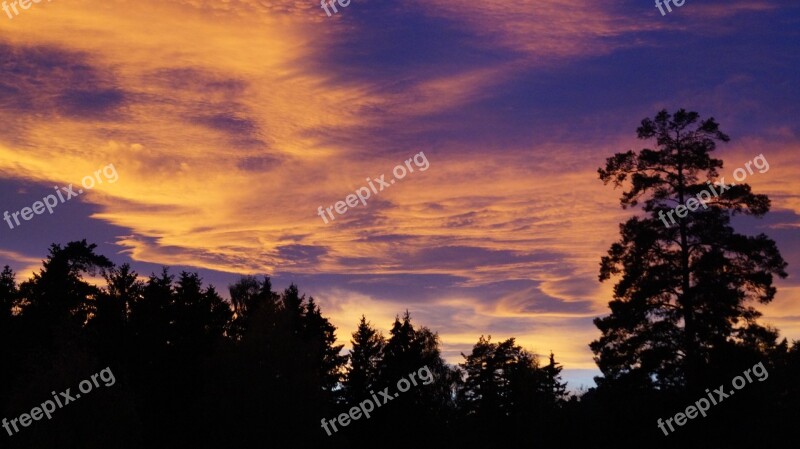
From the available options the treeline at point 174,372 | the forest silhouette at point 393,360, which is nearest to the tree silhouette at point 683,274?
the forest silhouette at point 393,360

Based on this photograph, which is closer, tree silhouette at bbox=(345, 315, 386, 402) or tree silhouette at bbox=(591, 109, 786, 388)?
tree silhouette at bbox=(591, 109, 786, 388)

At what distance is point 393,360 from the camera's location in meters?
60.8

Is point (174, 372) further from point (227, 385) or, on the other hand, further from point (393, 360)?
point (393, 360)

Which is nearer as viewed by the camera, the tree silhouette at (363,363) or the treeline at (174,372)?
the treeline at (174,372)

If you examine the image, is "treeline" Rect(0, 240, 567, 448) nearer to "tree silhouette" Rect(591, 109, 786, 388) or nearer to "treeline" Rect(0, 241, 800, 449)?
"treeline" Rect(0, 241, 800, 449)

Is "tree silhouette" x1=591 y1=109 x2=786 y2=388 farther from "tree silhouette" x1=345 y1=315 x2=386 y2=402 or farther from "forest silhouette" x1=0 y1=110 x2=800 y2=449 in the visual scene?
"tree silhouette" x1=345 y1=315 x2=386 y2=402

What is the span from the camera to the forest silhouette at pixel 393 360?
3872 centimetres

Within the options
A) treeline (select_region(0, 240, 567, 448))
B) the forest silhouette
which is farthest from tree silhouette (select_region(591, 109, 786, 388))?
treeline (select_region(0, 240, 567, 448))

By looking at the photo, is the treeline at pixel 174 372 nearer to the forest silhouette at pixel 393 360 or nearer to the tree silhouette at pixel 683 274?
the forest silhouette at pixel 393 360

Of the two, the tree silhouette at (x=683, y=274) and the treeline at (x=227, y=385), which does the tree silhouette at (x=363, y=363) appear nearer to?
the treeline at (x=227, y=385)

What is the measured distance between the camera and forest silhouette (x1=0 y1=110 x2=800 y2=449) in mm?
38719

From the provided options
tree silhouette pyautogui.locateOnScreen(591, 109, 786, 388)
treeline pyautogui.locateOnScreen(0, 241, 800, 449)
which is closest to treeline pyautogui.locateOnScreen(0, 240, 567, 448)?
treeline pyautogui.locateOnScreen(0, 241, 800, 449)

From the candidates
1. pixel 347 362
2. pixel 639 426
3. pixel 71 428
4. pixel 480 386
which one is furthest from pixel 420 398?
pixel 480 386

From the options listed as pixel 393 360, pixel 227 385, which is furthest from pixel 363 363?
pixel 227 385
